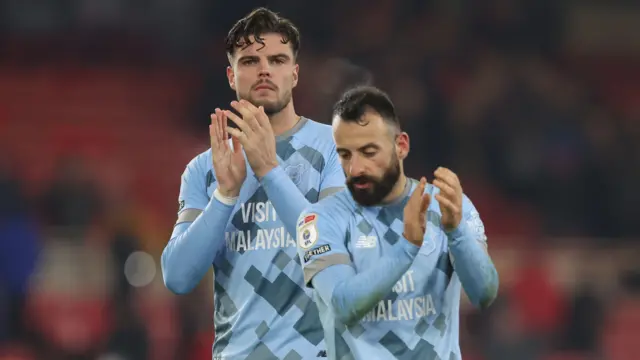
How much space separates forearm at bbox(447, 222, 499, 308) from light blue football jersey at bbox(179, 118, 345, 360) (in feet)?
2.42

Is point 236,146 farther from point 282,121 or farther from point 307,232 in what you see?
point 307,232

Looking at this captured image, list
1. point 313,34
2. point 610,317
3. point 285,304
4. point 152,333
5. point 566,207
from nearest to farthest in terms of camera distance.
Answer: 1. point 285,304
2. point 152,333
3. point 610,317
4. point 566,207
5. point 313,34

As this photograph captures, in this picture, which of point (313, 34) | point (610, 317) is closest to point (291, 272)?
point (610, 317)

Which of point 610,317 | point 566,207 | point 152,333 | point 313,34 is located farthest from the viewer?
point 313,34

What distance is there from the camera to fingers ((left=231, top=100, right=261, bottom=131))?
3883 millimetres

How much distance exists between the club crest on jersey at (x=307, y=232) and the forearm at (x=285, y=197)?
0.15 m

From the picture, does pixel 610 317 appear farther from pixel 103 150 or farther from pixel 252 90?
pixel 252 90

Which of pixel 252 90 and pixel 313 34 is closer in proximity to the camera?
pixel 252 90

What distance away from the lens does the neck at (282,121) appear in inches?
163

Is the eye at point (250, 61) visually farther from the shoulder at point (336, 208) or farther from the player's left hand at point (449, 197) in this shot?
the player's left hand at point (449, 197)

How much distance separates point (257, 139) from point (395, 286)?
76cm

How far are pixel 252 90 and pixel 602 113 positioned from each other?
1047 centimetres

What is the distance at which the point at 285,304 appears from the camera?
396 centimetres

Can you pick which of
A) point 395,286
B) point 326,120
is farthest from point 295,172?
point 326,120
